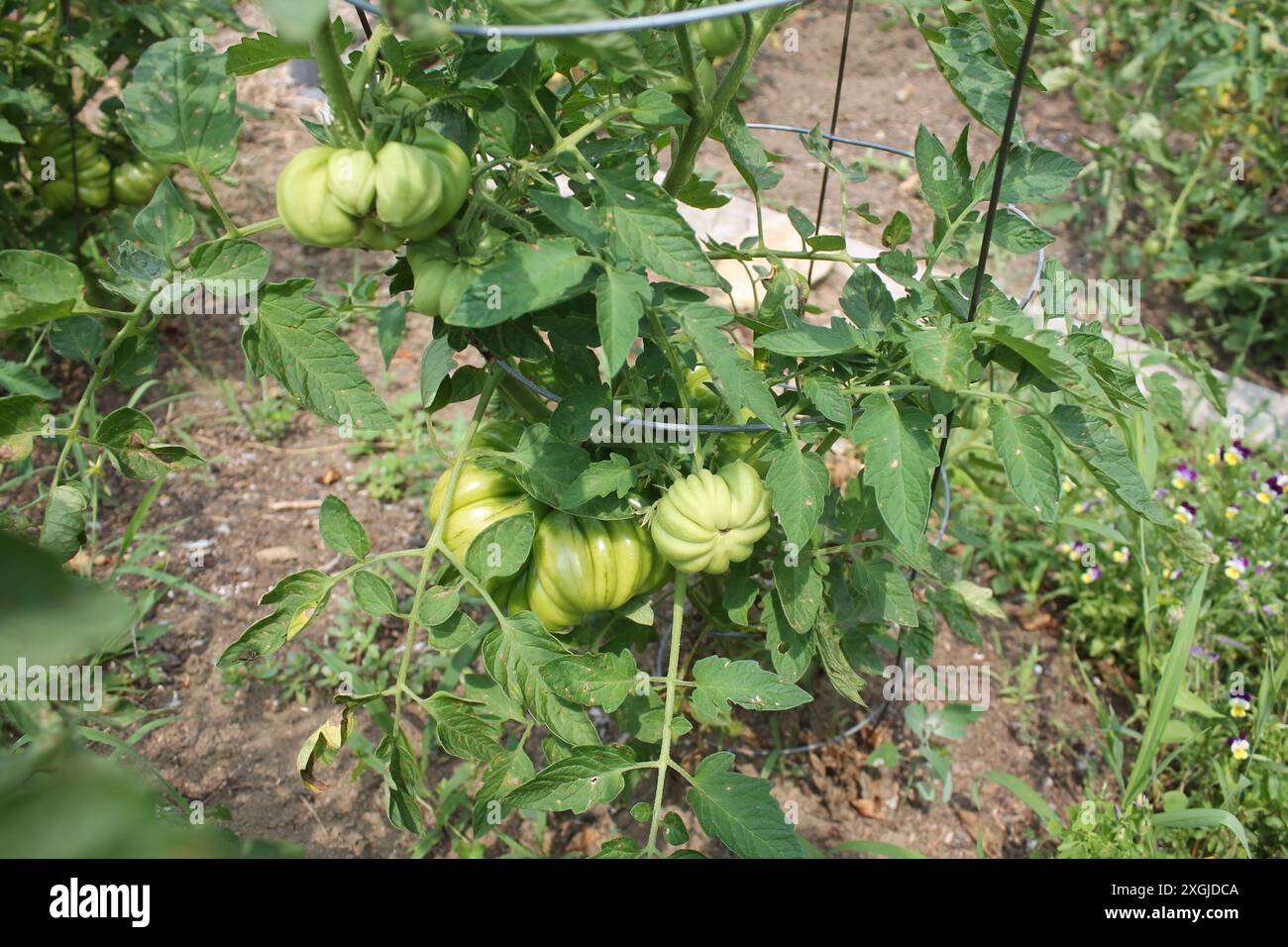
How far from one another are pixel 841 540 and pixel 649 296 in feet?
2.28

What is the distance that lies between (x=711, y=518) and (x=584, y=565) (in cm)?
22

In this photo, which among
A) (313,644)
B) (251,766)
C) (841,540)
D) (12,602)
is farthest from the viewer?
(313,644)

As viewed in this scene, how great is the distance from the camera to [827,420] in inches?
49.4

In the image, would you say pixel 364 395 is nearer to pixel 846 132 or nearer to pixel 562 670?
pixel 562 670

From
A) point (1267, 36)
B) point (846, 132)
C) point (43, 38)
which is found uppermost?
point (846, 132)

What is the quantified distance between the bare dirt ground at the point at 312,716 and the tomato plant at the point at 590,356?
58cm

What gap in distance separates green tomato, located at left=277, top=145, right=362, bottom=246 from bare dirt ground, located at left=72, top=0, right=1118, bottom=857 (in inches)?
45.5

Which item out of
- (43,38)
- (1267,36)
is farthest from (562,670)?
(1267,36)

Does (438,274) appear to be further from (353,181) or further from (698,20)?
(698,20)

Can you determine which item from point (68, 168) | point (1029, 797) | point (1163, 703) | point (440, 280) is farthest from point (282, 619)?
point (68, 168)
